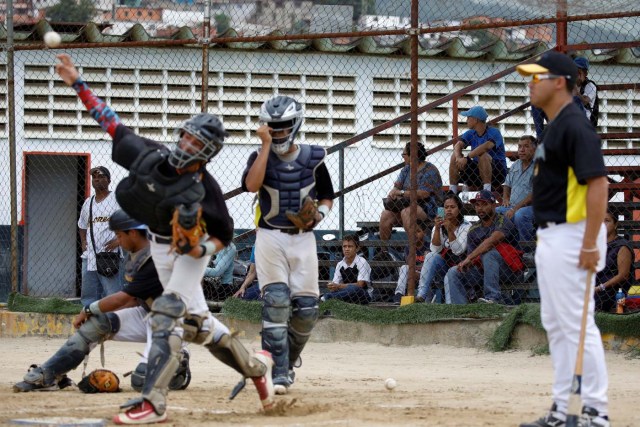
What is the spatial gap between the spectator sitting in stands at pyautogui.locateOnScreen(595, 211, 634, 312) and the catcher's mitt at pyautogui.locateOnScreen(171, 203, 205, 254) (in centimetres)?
554

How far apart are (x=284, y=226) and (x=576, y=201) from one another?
2982mm

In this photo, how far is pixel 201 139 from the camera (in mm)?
6949

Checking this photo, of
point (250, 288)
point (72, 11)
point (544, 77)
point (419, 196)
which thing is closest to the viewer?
point (544, 77)

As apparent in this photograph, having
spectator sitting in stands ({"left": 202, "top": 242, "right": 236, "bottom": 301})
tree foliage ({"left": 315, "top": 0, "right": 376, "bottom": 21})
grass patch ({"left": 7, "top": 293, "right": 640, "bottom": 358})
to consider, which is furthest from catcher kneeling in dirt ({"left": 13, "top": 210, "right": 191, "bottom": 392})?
→ tree foliage ({"left": 315, "top": 0, "right": 376, "bottom": 21})

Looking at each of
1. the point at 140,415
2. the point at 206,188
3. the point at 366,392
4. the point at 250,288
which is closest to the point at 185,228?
the point at 206,188

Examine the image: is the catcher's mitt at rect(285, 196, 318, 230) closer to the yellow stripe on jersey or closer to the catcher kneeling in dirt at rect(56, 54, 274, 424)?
the catcher kneeling in dirt at rect(56, 54, 274, 424)

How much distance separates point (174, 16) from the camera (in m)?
17.9

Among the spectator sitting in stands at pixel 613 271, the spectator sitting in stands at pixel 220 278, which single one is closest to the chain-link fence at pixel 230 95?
the spectator sitting in stands at pixel 220 278

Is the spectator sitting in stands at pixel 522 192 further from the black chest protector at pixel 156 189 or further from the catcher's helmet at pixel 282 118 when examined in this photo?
the black chest protector at pixel 156 189

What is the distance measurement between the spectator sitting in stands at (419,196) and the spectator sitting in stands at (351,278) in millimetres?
543

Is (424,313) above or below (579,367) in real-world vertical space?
below

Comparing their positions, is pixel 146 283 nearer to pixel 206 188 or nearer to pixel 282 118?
pixel 206 188

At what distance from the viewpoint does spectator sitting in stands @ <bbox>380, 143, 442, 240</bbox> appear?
43.2ft

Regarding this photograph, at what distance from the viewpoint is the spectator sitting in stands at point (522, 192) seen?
40.7ft
